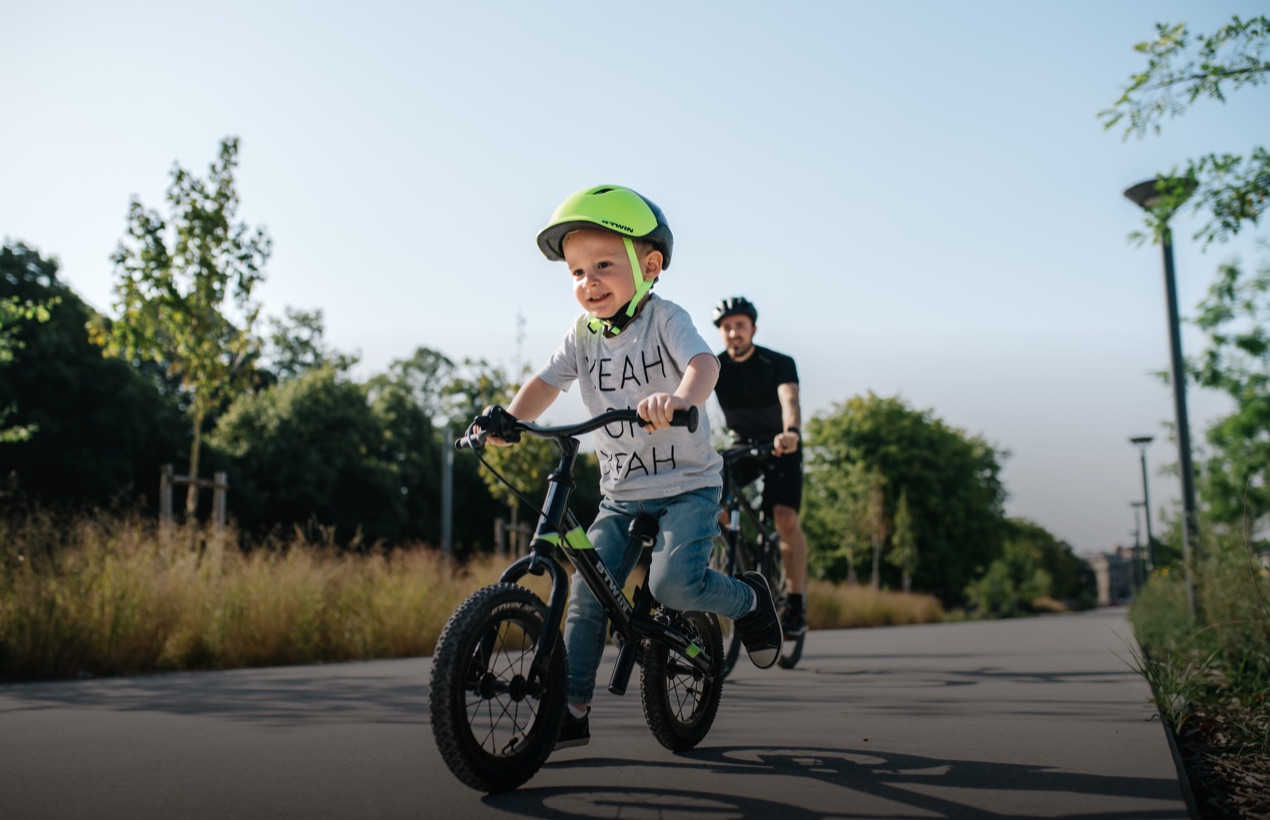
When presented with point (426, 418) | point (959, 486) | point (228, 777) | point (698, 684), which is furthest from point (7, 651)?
point (959, 486)

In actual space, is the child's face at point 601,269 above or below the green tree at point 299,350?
below

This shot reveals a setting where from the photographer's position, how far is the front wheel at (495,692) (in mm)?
2775

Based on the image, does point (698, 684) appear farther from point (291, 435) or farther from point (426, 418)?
point (426, 418)

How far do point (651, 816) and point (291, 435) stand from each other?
4020cm

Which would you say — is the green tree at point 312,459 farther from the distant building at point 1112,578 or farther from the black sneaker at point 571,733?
the distant building at point 1112,578

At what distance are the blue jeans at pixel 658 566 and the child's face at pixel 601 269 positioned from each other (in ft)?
2.29

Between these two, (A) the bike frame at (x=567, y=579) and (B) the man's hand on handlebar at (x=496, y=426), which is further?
(B) the man's hand on handlebar at (x=496, y=426)

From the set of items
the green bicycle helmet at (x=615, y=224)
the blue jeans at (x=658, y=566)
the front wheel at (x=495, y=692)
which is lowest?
the front wheel at (x=495, y=692)

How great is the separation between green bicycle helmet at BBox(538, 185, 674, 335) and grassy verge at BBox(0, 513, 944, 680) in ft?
20.0

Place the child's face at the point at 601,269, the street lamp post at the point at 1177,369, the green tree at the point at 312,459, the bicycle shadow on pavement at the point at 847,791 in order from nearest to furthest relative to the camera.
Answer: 1. the bicycle shadow on pavement at the point at 847,791
2. the child's face at the point at 601,269
3. the street lamp post at the point at 1177,369
4. the green tree at the point at 312,459

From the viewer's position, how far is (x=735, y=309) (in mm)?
6691

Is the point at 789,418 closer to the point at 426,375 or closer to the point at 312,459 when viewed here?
the point at 312,459

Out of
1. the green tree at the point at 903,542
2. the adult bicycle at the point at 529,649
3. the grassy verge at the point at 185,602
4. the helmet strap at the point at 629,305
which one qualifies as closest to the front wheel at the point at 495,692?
the adult bicycle at the point at 529,649

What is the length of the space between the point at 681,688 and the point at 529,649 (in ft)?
3.01
